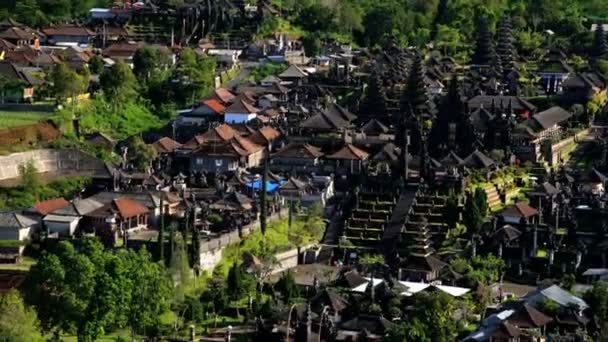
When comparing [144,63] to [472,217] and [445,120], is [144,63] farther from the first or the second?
[472,217]

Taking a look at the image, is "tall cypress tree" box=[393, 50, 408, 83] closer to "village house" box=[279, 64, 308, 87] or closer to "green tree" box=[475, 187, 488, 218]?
"village house" box=[279, 64, 308, 87]

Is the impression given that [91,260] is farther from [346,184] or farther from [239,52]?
[239,52]

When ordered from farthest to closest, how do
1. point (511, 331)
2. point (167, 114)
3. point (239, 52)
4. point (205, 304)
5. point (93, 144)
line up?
point (239, 52)
point (167, 114)
point (93, 144)
point (205, 304)
point (511, 331)

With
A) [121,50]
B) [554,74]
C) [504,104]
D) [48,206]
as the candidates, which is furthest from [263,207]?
[121,50]

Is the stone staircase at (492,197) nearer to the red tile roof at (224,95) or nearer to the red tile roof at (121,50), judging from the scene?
the red tile roof at (224,95)

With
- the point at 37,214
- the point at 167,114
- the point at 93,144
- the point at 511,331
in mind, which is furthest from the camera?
the point at 167,114

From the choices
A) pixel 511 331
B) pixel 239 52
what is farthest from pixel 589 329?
pixel 239 52
